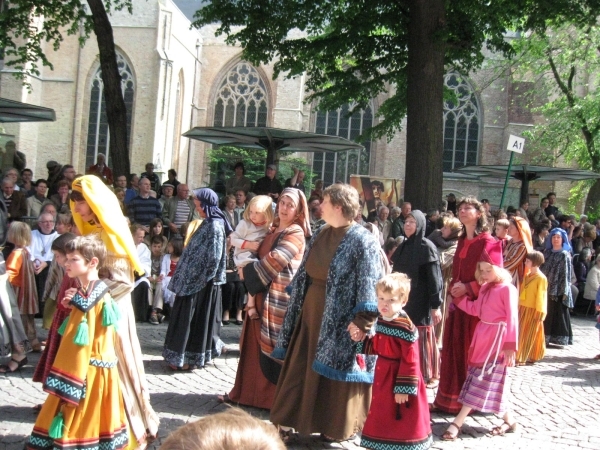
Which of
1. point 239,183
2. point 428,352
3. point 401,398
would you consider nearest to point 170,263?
point 239,183

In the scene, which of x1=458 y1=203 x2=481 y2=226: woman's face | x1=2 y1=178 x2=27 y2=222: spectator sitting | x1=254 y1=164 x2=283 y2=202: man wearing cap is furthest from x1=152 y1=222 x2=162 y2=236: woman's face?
x1=458 y1=203 x2=481 y2=226: woman's face

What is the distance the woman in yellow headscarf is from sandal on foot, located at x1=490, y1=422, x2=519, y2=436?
2818 mm

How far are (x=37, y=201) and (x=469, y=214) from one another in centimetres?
838

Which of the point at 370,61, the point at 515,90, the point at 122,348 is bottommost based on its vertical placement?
the point at 122,348

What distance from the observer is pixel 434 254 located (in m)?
7.03

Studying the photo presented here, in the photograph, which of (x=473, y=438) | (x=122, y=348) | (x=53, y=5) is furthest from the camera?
(x=53, y=5)

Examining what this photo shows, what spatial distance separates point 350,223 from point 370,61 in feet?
39.6

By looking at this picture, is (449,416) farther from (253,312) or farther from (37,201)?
(37,201)

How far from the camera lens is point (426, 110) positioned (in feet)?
45.5

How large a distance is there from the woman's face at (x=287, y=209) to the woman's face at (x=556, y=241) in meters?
6.52

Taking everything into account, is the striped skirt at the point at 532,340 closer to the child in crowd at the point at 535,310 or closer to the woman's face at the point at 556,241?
the child in crowd at the point at 535,310

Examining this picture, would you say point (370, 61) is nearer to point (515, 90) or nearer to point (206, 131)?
point (206, 131)

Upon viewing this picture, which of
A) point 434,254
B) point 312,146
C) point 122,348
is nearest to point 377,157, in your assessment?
point 312,146

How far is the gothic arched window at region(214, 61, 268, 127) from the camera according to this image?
3691 centimetres
